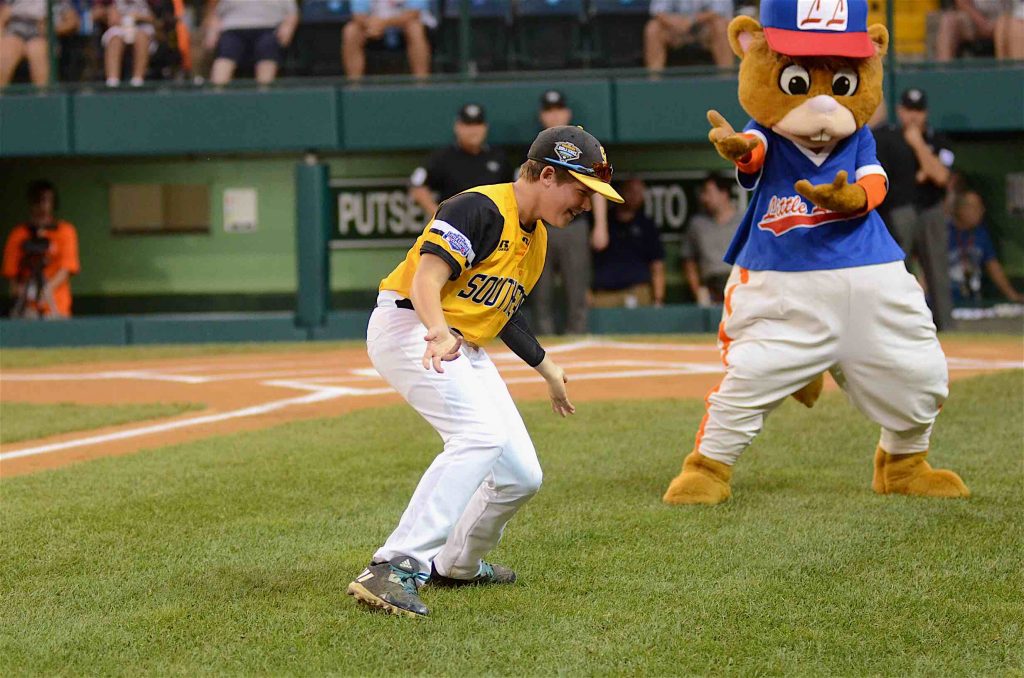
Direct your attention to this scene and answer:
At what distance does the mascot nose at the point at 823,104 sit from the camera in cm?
578

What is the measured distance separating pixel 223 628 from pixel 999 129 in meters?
12.4

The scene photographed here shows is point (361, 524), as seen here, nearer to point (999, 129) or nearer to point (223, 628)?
point (223, 628)

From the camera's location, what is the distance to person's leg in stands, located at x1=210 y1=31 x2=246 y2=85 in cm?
1495

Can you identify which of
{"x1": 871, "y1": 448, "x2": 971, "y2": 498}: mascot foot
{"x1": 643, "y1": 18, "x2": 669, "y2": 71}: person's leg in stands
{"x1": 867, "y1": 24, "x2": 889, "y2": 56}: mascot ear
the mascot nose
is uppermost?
{"x1": 643, "y1": 18, "x2": 669, "y2": 71}: person's leg in stands

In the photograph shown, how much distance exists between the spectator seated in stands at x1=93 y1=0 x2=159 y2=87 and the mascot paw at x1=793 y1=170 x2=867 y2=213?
10826mm

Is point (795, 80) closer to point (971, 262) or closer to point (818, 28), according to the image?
point (818, 28)

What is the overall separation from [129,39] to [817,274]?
1098 centimetres

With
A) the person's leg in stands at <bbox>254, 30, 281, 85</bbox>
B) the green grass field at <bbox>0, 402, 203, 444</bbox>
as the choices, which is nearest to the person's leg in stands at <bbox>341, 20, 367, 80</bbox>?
the person's leg in stands at <bbox>254, 30, 281, 85</bbox>

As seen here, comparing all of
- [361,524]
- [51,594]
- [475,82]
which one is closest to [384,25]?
[475,82]

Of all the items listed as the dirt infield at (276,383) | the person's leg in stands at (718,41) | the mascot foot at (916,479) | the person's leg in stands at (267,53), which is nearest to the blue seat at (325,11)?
the person's leg in stands at (267,53)

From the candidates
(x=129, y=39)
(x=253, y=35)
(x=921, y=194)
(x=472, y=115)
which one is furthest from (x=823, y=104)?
(x=129, y=39)

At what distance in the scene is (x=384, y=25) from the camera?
1484 centimetres

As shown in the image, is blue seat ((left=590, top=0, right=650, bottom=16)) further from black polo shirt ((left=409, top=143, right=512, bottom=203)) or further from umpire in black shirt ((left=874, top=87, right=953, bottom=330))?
umpire in black shirt ((left=874, top=87, right=953, bottom=330))

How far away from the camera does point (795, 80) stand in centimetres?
590
